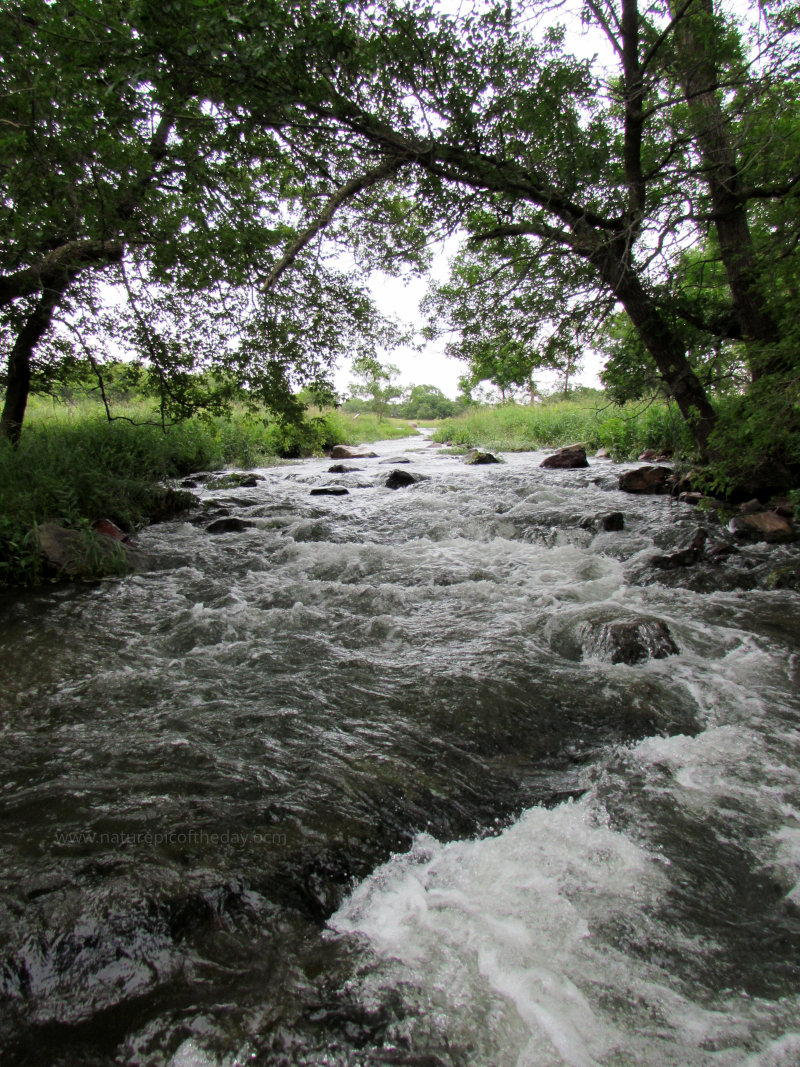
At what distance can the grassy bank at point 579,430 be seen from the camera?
12.2 metres

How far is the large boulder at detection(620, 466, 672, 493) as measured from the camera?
8625 millimetres

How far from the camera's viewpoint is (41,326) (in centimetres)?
741

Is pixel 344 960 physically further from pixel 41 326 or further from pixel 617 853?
pixel 41 326

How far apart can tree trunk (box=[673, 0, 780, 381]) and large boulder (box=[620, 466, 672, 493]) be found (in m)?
2.77

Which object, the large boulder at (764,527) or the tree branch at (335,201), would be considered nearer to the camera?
the large boulder at (764,527)

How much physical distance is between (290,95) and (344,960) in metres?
4.97

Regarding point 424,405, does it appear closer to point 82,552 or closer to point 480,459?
point 480,459

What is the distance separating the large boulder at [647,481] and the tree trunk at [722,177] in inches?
109

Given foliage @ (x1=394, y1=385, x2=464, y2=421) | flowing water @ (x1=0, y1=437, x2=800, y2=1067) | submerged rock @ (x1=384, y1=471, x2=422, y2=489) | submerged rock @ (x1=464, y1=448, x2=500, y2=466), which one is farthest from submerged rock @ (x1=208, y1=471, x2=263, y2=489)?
foliage @ (x1=394, y1=385, x2=464, y2=421)

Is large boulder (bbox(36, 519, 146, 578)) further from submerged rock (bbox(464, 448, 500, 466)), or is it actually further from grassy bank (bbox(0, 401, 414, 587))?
submerged rock (bbox(464, 448, 500, 466))

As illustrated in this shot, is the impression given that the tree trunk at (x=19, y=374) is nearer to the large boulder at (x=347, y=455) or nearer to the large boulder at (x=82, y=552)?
the large boulder at (x=82, y=552)

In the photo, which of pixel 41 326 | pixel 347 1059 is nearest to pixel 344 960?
pixel 347 1059

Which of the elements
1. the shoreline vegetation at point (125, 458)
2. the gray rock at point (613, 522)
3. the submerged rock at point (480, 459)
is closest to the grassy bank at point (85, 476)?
the shoreline vegetation at point (125, 458)

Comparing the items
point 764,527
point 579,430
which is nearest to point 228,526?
point 764,527
